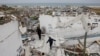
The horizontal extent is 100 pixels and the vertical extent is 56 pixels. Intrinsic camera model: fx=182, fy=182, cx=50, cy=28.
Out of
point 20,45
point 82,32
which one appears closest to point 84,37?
point 82,32

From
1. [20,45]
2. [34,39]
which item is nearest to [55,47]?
[34,39]

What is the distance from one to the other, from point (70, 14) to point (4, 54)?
2.23 feet

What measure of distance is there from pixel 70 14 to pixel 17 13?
0.48 meters

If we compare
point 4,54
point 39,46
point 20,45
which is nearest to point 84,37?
point 39,46

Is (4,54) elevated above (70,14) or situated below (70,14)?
below

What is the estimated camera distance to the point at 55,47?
5.37 feet

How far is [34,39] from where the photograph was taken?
1.63 m

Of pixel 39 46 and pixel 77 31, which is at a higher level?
pixel 77 31

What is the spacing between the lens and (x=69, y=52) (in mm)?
1636

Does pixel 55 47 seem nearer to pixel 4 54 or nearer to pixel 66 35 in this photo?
pixel 66 35

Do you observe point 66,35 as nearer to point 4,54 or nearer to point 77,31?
point 77,31

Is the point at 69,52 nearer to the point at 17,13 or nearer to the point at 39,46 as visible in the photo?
the point at 39,46

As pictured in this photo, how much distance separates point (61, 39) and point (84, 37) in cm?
21

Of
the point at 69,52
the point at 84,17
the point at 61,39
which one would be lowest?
the point at 69,52
